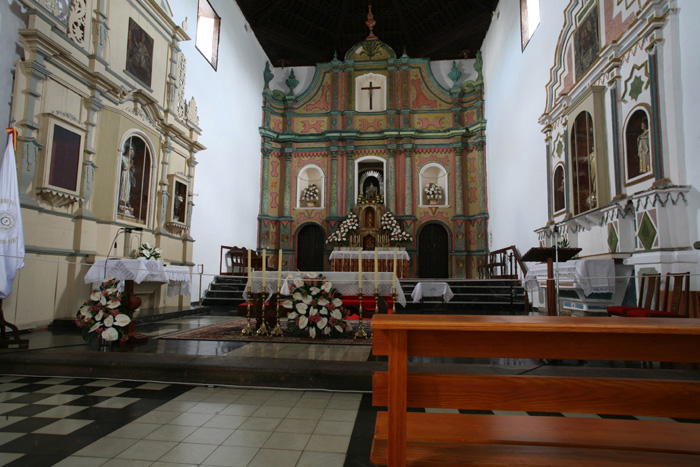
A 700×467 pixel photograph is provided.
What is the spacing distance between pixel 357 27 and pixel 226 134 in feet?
22.8

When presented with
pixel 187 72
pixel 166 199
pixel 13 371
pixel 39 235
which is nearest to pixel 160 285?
pixel 166 199

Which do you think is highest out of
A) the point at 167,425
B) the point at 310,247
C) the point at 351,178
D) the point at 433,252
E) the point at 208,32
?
the point at 208,32

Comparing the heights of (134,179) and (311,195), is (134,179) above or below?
below

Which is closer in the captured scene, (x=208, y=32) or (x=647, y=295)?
(x=647, y=295)

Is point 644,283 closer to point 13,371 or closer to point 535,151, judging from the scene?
point 535,151

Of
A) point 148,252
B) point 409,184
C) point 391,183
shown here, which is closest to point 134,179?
point 148,252

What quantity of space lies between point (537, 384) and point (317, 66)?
49.5 feet

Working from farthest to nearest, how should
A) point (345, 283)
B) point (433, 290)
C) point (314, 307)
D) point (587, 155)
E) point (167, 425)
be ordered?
1. point (433, 290)
2. point (587, 155)
3. point (345, 283)
4. point (314, 307)
5. point (167, 425)

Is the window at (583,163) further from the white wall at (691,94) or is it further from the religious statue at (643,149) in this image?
the white wall at (691,94)

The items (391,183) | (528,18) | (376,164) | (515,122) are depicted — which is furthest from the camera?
(376,164)

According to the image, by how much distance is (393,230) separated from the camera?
13164mm

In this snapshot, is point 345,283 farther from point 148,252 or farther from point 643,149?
point 643,149

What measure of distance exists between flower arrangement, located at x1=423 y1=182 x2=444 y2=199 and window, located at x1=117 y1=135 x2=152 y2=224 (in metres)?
8.97

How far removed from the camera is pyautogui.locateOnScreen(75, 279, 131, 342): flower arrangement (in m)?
4.26
